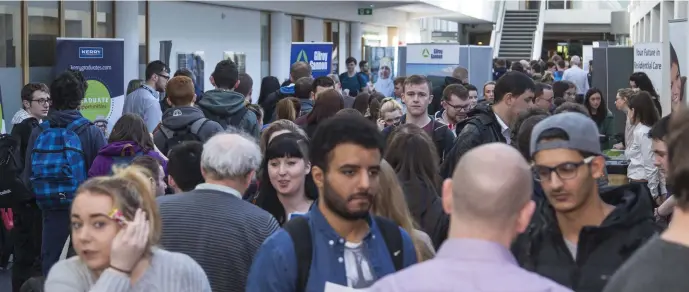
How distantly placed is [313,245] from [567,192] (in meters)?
0.95

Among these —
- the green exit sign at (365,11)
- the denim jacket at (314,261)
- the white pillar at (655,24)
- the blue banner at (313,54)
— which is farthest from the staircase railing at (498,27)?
the denim jacket at (314,261)

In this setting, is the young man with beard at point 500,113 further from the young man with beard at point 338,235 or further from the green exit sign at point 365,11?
the green exit sign at point 365,11

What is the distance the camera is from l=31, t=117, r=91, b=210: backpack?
7.87 m

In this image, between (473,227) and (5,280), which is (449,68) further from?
(473,227)

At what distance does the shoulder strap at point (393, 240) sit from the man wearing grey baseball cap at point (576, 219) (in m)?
0.47

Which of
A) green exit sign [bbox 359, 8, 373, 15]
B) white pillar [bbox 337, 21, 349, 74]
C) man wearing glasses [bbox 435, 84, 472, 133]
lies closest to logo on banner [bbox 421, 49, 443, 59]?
man wearing glasses [bbox 435, 84, 472, 133]

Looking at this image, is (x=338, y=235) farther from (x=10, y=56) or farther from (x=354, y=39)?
(x=354, y=39)

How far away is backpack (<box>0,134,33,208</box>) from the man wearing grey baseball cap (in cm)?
593

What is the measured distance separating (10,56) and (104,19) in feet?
9.36

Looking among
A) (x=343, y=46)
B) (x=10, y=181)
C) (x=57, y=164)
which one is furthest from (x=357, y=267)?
(x=343, y=46)

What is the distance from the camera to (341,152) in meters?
3.66

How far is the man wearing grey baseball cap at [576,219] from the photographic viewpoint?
3.85 meters

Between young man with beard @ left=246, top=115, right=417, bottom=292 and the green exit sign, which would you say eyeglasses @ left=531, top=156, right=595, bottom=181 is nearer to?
young man with beard @ left=246, top=115, right=417, bottom=292

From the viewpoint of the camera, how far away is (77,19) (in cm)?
1681
